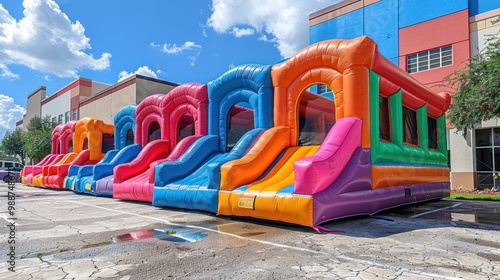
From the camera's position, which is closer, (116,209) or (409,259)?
(409,259)

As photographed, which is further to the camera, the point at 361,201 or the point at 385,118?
the point at 385,118

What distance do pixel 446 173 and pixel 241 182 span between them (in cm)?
819

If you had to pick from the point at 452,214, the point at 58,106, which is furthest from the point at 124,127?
the point at 58,106

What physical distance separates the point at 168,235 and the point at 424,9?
18.5 meters

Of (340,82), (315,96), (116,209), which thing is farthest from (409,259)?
(116,209)

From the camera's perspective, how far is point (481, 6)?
16203 mm

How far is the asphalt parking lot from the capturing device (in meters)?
3.60

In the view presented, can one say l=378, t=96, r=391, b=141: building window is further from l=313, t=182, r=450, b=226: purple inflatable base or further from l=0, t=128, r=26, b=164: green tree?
l=0, t=128, r=26, b=164: green tree

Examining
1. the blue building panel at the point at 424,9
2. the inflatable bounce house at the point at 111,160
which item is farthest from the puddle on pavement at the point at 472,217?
the blue building panel at the point at 424,9

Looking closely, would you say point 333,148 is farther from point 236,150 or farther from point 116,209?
point 116,209

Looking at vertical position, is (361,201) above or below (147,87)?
below

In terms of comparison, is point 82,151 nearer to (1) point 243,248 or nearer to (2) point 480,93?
(1) point 243,248

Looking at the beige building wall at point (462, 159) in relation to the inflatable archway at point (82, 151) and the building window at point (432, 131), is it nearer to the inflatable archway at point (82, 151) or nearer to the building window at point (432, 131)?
the building window at point (432, 131)

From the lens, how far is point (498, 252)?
4.47 meters
